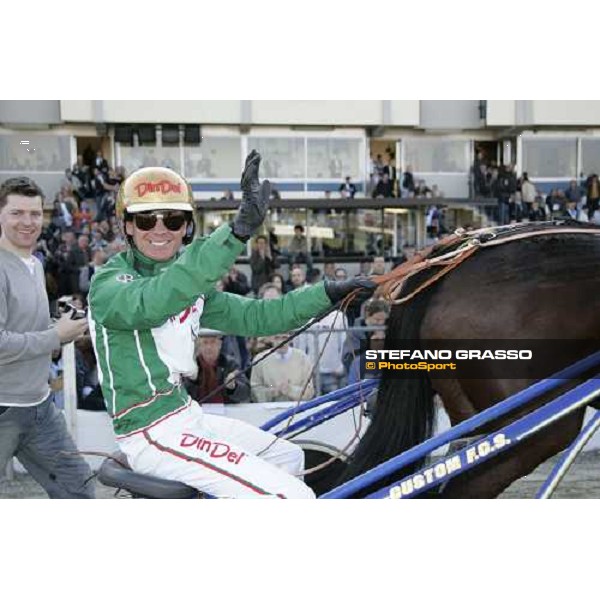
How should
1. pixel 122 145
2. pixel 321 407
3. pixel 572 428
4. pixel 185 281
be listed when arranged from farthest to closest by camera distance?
pixel 321 407 < pixel 122 145 < pixel 572 428 < pixel 185 281

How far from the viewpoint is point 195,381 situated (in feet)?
8.13

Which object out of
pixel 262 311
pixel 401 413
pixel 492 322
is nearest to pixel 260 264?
pixel 262 311

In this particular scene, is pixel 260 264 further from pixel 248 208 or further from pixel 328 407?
pixel 248 208

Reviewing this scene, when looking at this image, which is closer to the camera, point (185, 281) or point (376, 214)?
point (185, 281)

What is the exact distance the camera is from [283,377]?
2.66 metres

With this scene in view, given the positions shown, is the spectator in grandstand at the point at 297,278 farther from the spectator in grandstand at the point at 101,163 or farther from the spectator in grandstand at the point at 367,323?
the spectator in grandstand at the point at 101,163

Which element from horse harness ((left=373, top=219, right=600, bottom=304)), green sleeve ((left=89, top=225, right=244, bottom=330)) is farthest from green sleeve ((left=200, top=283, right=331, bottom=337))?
green sleeve ((left=89, top=225, right=244, bottom=330))

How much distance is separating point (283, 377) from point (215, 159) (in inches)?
33.4

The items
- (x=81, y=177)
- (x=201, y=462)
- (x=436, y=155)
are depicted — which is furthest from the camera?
(x=436, y=155)

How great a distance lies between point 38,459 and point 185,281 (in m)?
1.16

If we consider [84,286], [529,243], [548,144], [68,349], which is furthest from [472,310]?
[68,349]

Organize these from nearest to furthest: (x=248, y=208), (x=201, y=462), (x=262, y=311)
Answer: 1. (x=248, y=208)
2. (x=201, y=462)
3. (x=262, y=311)

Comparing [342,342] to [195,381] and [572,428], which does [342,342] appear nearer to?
[195,381]

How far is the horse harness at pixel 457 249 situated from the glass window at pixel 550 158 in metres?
0.18
